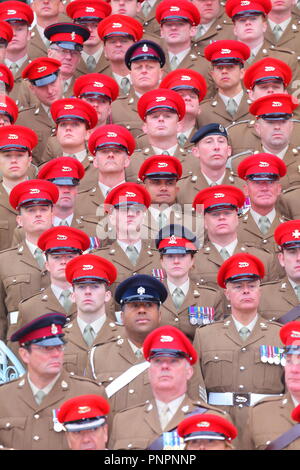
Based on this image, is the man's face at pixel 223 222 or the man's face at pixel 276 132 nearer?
the man's face at pixel 223 222

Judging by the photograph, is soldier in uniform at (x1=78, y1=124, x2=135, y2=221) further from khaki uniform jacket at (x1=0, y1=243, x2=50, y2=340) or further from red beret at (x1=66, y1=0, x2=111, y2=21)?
red beret at (x1=66, y1=0, x2=111, y2=21)

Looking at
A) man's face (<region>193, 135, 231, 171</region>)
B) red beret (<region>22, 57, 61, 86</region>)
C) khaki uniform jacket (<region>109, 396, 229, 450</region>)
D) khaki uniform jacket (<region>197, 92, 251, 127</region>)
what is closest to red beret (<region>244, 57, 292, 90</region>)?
khaki uniform jacket (<region>197, 92, 251, 127</region>)

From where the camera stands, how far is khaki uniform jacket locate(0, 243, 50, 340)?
18.4 metres

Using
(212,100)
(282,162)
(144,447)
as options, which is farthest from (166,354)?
(212,100)

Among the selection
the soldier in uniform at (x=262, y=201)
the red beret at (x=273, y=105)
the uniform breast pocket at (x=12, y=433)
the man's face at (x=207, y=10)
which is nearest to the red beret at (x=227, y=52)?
the red beret at (x=273, y=105)

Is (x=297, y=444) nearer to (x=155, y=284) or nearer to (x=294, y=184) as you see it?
(x=155, y=284)

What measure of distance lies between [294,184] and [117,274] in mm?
2406

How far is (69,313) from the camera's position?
1802 cm

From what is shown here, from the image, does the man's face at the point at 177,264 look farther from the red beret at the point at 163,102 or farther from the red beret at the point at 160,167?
the red beret at the point at 163,102

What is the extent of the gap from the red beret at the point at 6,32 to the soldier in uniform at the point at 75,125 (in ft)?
6.18

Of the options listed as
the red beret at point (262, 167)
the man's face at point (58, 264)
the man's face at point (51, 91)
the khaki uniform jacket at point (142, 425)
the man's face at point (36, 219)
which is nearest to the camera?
the khaki uniform jacket at point (142, 425)

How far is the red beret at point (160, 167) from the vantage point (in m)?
19.0

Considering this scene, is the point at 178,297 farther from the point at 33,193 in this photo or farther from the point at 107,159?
the point at 107,159

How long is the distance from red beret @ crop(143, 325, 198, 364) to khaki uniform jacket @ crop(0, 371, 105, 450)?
0.68 metres
